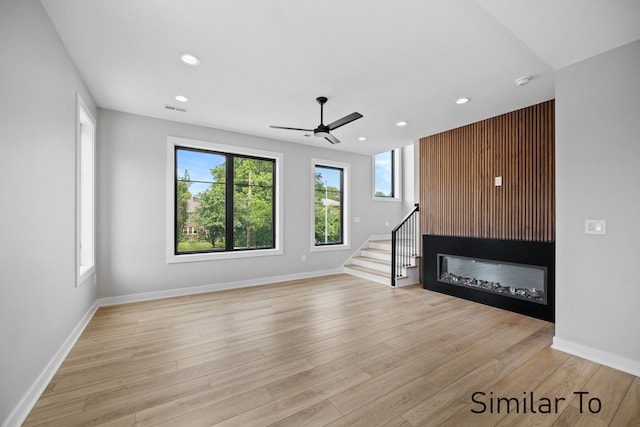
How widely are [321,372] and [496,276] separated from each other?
3.33 m

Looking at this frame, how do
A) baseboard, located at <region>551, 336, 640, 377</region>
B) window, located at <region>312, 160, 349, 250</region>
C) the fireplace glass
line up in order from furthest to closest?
window, located at <region>312, 160, 349, 250</region> → the fireplace glass → baseboard, located at <region>551, 336, 640, 377</region>

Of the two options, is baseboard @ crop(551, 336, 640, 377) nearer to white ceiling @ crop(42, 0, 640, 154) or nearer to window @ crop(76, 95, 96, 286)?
white ceiling @ crop(42, 0, 640, 154)

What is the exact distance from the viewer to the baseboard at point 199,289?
3936 millimetres

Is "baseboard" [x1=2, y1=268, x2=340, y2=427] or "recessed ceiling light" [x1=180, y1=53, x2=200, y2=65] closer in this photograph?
"baseboard" [x1=2, y1=268, x2=340, y2=427]

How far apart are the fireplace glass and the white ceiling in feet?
7.29

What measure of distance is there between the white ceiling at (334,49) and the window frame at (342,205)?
1.98 m

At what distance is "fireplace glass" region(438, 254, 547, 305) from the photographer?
3.60 m

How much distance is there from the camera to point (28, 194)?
1863 mm

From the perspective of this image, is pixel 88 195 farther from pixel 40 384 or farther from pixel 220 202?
pixel 40 384

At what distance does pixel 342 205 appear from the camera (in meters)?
6.36

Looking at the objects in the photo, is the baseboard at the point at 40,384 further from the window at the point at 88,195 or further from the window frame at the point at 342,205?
the window frame at the point at 342,205

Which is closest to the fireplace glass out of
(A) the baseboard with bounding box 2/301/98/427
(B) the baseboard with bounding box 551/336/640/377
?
(B) the baseboard with bounding box 551/336/640/377

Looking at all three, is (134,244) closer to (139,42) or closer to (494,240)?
(139,42)

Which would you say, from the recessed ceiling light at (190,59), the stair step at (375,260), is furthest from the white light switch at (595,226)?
the recessed ceiling light at (190,59)
